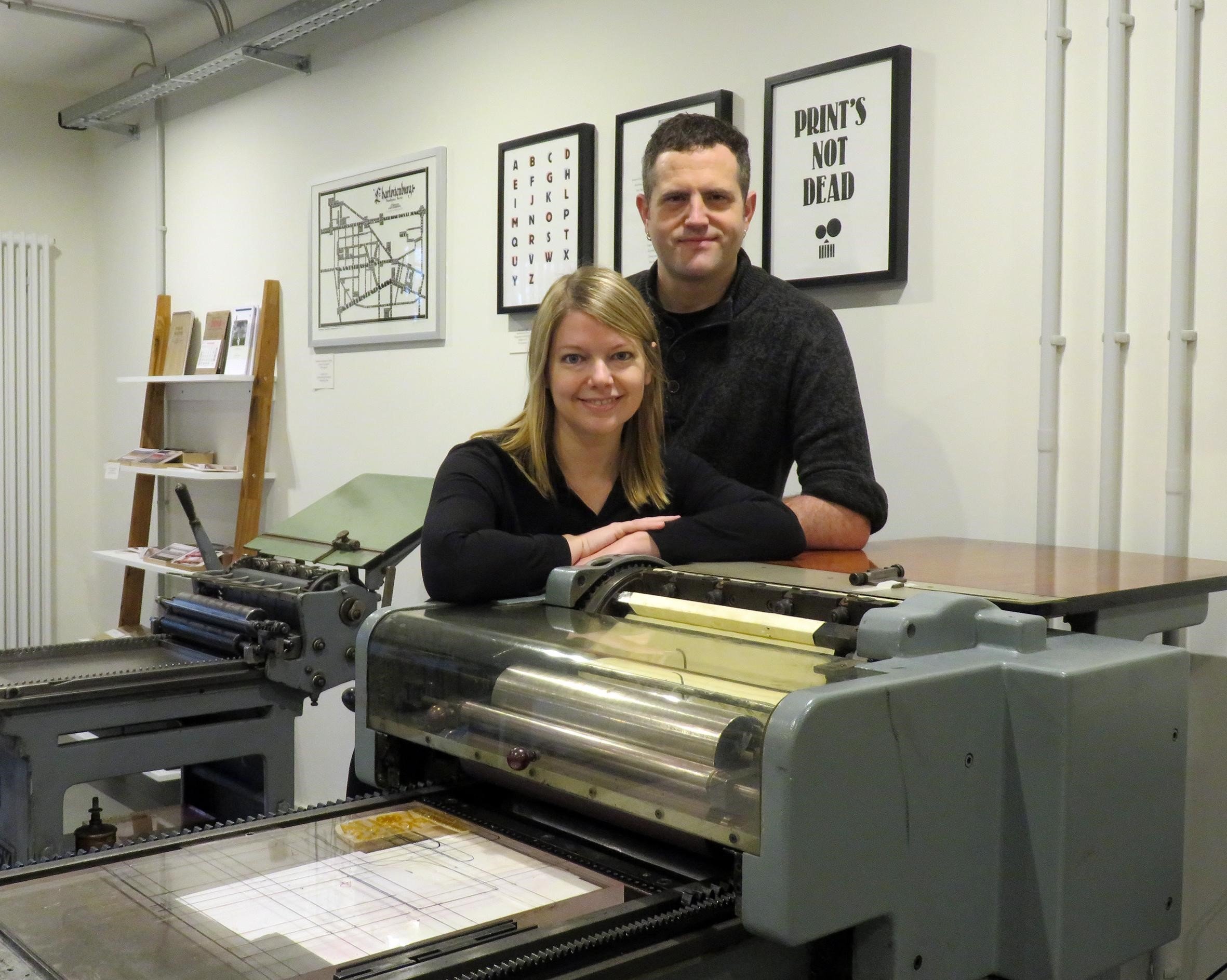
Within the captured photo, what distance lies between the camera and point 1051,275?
2074 mm

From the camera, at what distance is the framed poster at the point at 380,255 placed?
3.45m

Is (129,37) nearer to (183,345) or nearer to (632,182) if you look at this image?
(183,345)

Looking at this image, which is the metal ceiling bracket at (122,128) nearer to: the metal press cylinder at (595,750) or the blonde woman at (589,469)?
the blonde woman at (589,469)

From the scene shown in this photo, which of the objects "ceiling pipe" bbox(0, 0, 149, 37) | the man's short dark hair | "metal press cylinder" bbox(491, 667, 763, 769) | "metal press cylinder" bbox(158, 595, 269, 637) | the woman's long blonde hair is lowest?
"metal press cylinder" bbox(158, 595, 269, 637)

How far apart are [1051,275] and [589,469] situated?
935 mm

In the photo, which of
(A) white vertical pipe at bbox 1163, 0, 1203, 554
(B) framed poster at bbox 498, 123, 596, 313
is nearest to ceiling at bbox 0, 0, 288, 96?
(B) framed poster at bbox 498, 123, 596, 313

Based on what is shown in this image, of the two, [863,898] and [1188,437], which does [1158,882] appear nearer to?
[863,898]

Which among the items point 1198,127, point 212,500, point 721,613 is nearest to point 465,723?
point 721,613

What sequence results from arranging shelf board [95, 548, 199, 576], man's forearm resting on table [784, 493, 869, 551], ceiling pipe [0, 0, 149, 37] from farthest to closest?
ceiling pipe [0, 0, 149, 37], shelf board [95, 548, 199, 576], man's forearm resting on table [784, 493, 869, 551]

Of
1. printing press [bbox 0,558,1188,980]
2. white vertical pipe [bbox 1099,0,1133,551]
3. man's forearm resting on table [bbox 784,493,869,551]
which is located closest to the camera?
printing press [bbox 0,558,1188,980]

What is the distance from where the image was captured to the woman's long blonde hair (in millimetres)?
1628

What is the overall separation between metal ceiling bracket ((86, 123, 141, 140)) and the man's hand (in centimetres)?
415

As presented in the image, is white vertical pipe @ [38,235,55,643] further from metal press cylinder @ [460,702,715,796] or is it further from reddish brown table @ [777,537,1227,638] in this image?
metal press cylinder @ [460,702,715,796]

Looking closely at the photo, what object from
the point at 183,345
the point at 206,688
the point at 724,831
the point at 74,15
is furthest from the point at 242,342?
the point at 724,831
